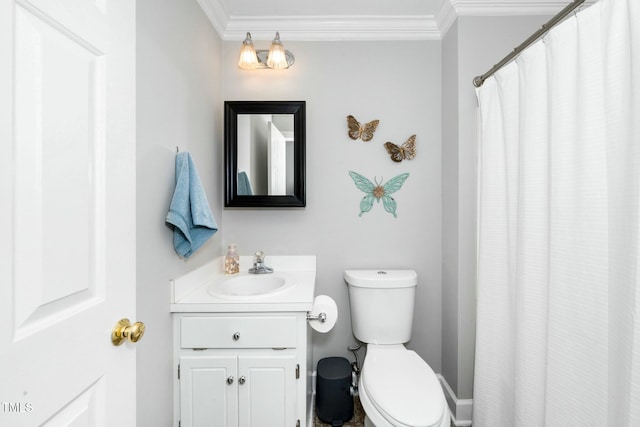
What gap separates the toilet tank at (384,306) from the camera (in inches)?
65.4

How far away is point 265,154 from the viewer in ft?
5.82

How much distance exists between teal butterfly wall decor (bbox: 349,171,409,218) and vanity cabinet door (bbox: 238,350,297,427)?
1.02 meters

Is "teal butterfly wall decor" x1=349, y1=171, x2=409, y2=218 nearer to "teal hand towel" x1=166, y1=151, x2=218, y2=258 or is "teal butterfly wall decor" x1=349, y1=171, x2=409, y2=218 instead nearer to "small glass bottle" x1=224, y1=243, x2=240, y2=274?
"small glass bottle" x1=224, y1=243, x2=240, y2=274

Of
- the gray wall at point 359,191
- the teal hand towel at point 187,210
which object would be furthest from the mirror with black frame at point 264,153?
the teal hand towel at point 187,210

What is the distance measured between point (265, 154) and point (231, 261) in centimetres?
68

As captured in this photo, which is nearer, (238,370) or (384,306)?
(238,370)

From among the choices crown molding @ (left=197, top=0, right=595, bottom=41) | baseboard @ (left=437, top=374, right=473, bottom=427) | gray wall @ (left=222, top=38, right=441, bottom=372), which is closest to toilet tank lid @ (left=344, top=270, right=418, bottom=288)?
gray wall @ (left=222, top=38, right=441, bottom=372)

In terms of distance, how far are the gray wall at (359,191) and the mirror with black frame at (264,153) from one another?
131 mm

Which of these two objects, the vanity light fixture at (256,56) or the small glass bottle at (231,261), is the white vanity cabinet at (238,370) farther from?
the vanity light fixture at (256,56)
